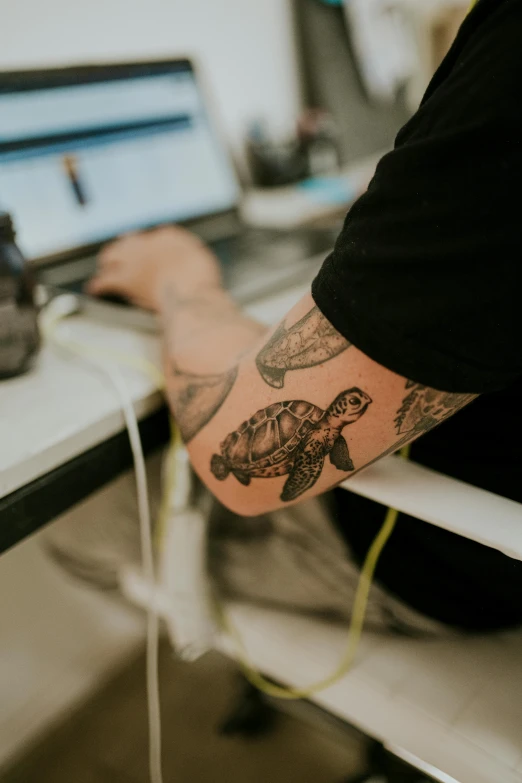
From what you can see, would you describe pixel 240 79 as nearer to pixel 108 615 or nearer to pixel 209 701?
pixel 108 615

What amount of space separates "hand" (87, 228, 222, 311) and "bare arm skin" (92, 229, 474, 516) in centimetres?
11

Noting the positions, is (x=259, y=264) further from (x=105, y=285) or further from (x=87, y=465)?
(x=87, y=465)

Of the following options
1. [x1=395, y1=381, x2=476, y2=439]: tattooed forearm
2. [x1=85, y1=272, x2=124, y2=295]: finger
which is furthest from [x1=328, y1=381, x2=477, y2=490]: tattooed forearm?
[x1=85, y1=272, x2=124, y2=295]: finger

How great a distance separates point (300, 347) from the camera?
444 mm

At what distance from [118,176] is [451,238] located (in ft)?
2.58

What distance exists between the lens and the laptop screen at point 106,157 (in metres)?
0.88

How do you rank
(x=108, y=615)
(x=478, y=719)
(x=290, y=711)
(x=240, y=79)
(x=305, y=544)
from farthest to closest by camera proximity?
(x=240, y=79)
(x=108, y=615)
(x=290, y=711)
(x=305, y=544)
(x=478, y=719)

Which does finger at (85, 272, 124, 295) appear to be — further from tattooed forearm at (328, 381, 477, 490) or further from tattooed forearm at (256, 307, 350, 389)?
tattooed forearm at (328, 381, 477, 490)

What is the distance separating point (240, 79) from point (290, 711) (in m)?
1.35

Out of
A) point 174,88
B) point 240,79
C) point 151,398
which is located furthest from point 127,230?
point 240,79

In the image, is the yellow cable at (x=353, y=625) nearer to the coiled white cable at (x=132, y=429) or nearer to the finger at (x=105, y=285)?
the coiled white cable at (x=132, y=429)

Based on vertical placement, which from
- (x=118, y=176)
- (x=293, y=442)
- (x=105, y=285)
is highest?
(x=118, y=176)

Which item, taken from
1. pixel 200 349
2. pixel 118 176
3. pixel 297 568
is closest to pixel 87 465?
pixel 200 349

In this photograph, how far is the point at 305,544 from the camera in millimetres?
652
